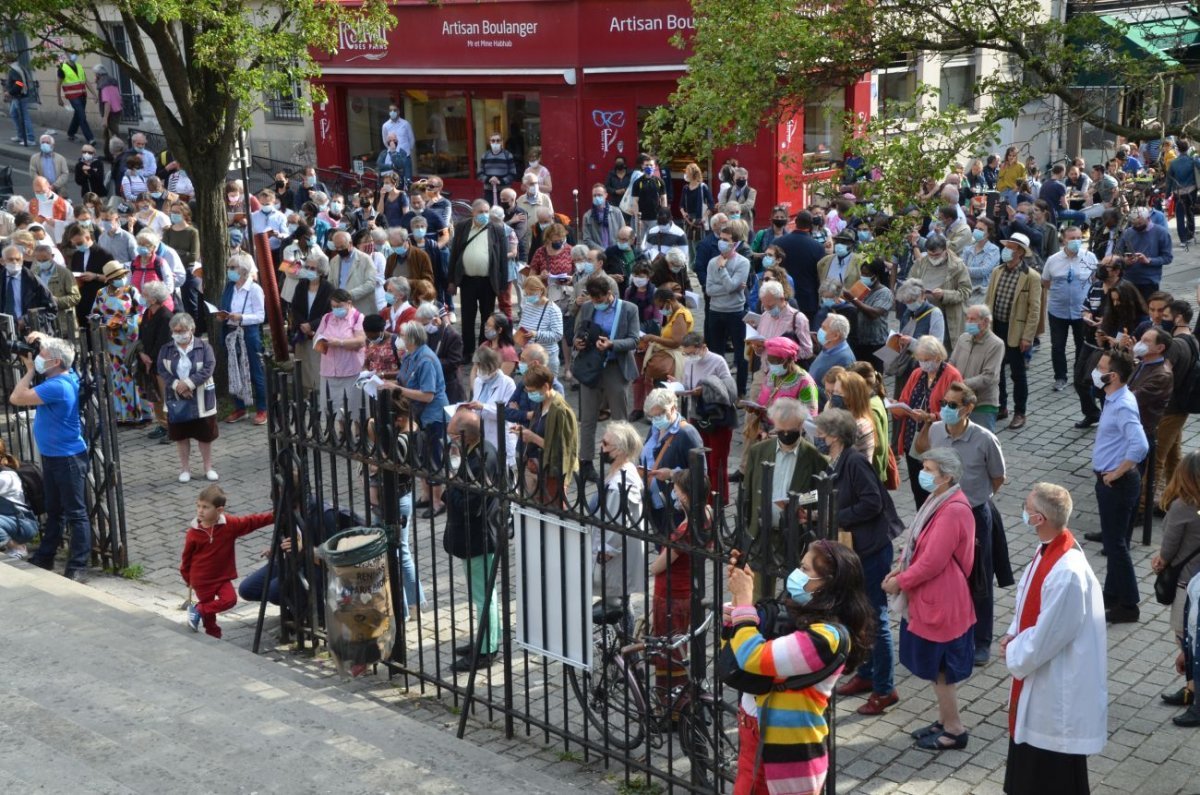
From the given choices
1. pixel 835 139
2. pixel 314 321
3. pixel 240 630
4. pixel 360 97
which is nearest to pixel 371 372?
pixel 314 321

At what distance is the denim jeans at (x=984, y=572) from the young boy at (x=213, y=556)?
4.29 m

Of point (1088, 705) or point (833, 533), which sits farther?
point (1088, 705)

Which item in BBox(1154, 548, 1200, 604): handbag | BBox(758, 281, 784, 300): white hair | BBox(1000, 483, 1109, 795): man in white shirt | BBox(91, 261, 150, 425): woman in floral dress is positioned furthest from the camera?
BBox(91, 261, 150, 425): woman in floral dress

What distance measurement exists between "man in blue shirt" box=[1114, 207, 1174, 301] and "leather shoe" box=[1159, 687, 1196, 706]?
7.54 metres

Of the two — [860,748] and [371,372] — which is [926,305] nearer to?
[371,372]

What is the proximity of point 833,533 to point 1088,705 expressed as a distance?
1.61 meters

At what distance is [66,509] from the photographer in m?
10.2

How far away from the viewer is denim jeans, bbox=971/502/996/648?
8.07m

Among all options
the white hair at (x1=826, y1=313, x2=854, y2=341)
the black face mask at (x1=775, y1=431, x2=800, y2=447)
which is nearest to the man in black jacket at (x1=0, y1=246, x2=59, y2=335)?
the white hair at (x1=826, y1=313, x2=854, y2=341)

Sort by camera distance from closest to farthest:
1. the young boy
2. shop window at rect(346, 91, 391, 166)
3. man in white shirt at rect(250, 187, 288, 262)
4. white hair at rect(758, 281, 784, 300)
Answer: the young boy, white hair at rect(758, 281, 784, 300), man in white shirt at rect(250, 187, 288, 262), shop window at rect(346, 91, 391, 166)

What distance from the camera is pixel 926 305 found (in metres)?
12.2

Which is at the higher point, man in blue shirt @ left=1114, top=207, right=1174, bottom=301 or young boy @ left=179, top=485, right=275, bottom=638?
man in blue shirt @ left=1114, top=207, right=1174, bottom=301

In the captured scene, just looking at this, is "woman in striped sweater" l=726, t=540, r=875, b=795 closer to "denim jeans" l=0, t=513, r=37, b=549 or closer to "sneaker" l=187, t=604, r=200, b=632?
"sneaker" l=187, t=604, r=200, b=632

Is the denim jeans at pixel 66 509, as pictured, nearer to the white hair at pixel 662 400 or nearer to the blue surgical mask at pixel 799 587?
the white hair at pixel 662 400
